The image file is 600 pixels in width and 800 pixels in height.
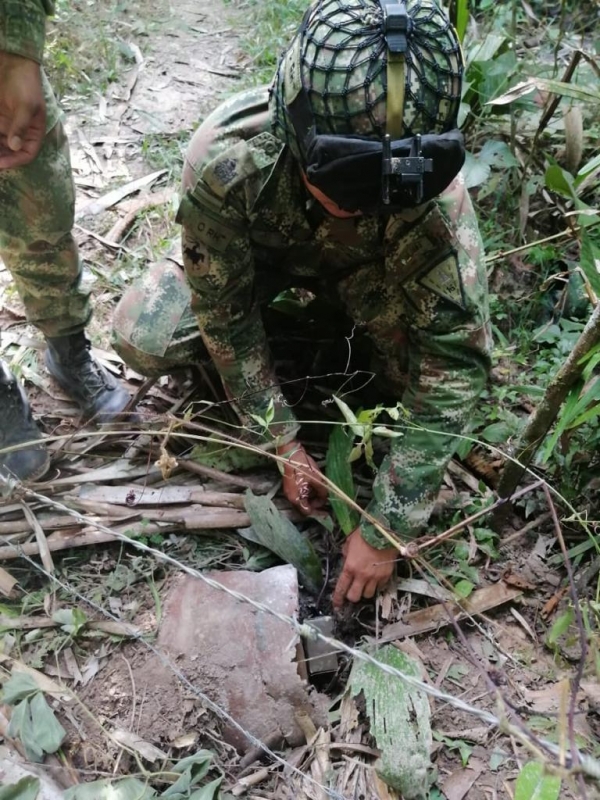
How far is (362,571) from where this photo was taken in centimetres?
199

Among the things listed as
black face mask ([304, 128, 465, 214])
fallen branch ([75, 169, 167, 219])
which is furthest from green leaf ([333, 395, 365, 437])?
fallen branch ([75, 169, 167, 219])

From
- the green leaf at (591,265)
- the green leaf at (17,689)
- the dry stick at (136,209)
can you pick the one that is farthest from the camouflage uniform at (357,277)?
the dry stick at (136,209)

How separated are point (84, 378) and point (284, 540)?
1043 mm

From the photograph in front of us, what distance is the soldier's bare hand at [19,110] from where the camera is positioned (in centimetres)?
190

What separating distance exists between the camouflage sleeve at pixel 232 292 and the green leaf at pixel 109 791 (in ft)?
3.04

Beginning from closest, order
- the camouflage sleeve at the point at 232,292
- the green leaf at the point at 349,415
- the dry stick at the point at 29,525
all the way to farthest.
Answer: the green leaf at the point at 349,415 → the camouflage sleeve at the point at 232,292 → the dry stick at the point at 29,525

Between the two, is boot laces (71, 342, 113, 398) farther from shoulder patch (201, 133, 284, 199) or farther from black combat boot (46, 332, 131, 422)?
shoulder patch (201, 133, 284, 199)

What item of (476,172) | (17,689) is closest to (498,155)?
(476,172)

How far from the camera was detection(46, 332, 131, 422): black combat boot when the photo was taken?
2.58 metres

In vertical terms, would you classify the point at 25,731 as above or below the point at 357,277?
below

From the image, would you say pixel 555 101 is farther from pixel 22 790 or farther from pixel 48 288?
pixel 22 790

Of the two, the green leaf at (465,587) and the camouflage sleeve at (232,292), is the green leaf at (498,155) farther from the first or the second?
the green leaf at (465,587)

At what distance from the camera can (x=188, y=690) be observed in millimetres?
1808

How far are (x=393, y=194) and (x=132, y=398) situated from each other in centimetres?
146
